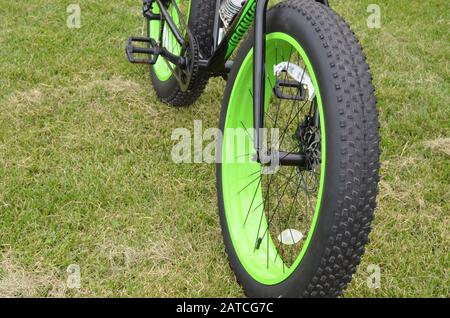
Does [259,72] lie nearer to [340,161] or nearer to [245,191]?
[340,161]

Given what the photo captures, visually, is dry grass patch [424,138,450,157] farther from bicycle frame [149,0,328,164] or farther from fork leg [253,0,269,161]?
fork leg [253,0,269,161]

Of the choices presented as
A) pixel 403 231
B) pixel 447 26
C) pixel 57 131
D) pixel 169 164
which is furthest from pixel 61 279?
pixel 447 26

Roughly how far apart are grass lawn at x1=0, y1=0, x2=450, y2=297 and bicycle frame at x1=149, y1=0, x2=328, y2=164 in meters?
0.53

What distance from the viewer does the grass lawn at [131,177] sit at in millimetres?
2143

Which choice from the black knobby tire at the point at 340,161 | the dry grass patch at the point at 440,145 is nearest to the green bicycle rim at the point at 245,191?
the black knobby tire at the point at 340,161

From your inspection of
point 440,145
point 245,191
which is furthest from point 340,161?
point 440,145

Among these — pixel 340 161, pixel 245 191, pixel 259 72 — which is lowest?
pixel 245 191

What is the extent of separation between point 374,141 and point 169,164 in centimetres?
142

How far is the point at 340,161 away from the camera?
1.50 meters

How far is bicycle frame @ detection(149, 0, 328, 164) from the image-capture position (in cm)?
181

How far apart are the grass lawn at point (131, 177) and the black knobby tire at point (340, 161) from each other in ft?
1.82

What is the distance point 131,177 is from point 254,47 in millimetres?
1080

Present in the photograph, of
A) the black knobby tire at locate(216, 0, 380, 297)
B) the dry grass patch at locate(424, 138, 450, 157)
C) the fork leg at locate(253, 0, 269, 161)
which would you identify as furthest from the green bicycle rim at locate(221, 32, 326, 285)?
the dry grass patch at locate(424, 138, 450, 157)

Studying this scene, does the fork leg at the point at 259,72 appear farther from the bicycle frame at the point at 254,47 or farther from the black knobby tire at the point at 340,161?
the black knobby tire at the point at 340,161
